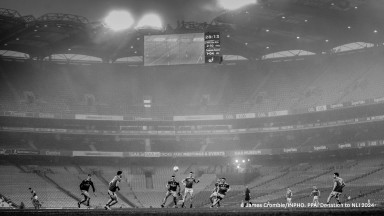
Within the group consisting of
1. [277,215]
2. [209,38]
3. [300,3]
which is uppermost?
[300,3]

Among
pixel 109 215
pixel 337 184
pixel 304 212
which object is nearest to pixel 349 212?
pixel 304 212

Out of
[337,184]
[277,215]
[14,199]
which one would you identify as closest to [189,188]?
[337,184]

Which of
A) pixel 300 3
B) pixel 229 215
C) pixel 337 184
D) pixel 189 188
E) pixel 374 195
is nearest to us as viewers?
pixel 229 215

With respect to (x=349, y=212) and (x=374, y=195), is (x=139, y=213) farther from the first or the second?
(x=374, y=195)

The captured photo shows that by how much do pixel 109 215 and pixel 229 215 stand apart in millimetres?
4363

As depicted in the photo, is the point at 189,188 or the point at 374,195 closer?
the point at 189,188

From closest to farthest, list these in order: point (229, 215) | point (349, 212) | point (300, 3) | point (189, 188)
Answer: point (349, 212), point (229, 215), point (189, 188), point (300, 3)

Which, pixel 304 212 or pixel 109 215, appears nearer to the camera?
pixel 304 212

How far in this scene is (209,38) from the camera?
48.6 meters

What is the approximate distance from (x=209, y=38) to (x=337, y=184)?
25.8 meters

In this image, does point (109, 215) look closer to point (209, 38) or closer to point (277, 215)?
point (277, 215)

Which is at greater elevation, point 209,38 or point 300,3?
point 300,3

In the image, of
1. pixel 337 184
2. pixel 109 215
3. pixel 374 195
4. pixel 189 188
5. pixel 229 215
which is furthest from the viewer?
pixel 374 195

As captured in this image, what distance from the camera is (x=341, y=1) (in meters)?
49.8
